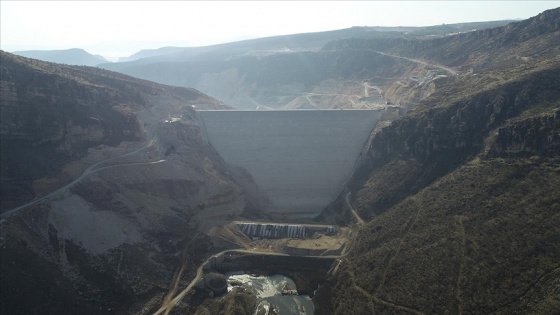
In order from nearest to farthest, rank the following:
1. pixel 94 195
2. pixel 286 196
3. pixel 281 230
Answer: pixel 94 195
pixel 281 230
pixel 286 196

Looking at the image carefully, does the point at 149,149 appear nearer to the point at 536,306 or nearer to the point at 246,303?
the point at 246,303

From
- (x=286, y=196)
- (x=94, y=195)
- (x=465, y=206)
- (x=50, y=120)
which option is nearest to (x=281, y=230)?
(x=286, y=196)

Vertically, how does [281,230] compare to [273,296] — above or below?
above

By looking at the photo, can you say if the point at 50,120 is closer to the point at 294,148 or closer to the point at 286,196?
the point at 286,196

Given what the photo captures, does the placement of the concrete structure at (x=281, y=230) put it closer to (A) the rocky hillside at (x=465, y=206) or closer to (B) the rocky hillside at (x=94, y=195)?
(B) the rocky hillside at (x=94, y=195)

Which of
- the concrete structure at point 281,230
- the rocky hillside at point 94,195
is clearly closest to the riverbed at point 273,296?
the rocky hillside at point 94,195

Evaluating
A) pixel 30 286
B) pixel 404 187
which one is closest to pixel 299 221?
pixel 404 187
